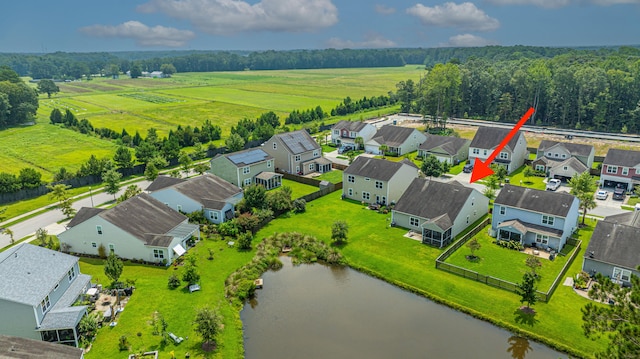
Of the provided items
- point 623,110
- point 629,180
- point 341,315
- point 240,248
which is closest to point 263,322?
point 341,315

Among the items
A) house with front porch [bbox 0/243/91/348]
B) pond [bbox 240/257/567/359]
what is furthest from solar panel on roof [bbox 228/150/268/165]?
house with front porch [bbox 0/243/91/348]

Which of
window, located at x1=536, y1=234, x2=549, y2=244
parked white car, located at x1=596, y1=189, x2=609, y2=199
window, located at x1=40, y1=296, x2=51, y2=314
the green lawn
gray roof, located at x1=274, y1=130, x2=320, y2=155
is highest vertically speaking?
gray roof, located at x1=274, y1=130, x2=320, y2=155

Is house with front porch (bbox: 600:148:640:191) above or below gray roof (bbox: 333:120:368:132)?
below

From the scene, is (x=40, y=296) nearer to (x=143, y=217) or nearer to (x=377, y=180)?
(x=143, y=217)

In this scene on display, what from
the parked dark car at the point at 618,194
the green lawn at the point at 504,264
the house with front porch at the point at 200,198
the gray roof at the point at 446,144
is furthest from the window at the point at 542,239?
the gray roof at the point at 446,144

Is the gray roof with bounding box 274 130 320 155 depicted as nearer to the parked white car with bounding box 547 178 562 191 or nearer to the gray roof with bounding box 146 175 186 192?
the gray roof with bounding box 146 175 186 192
